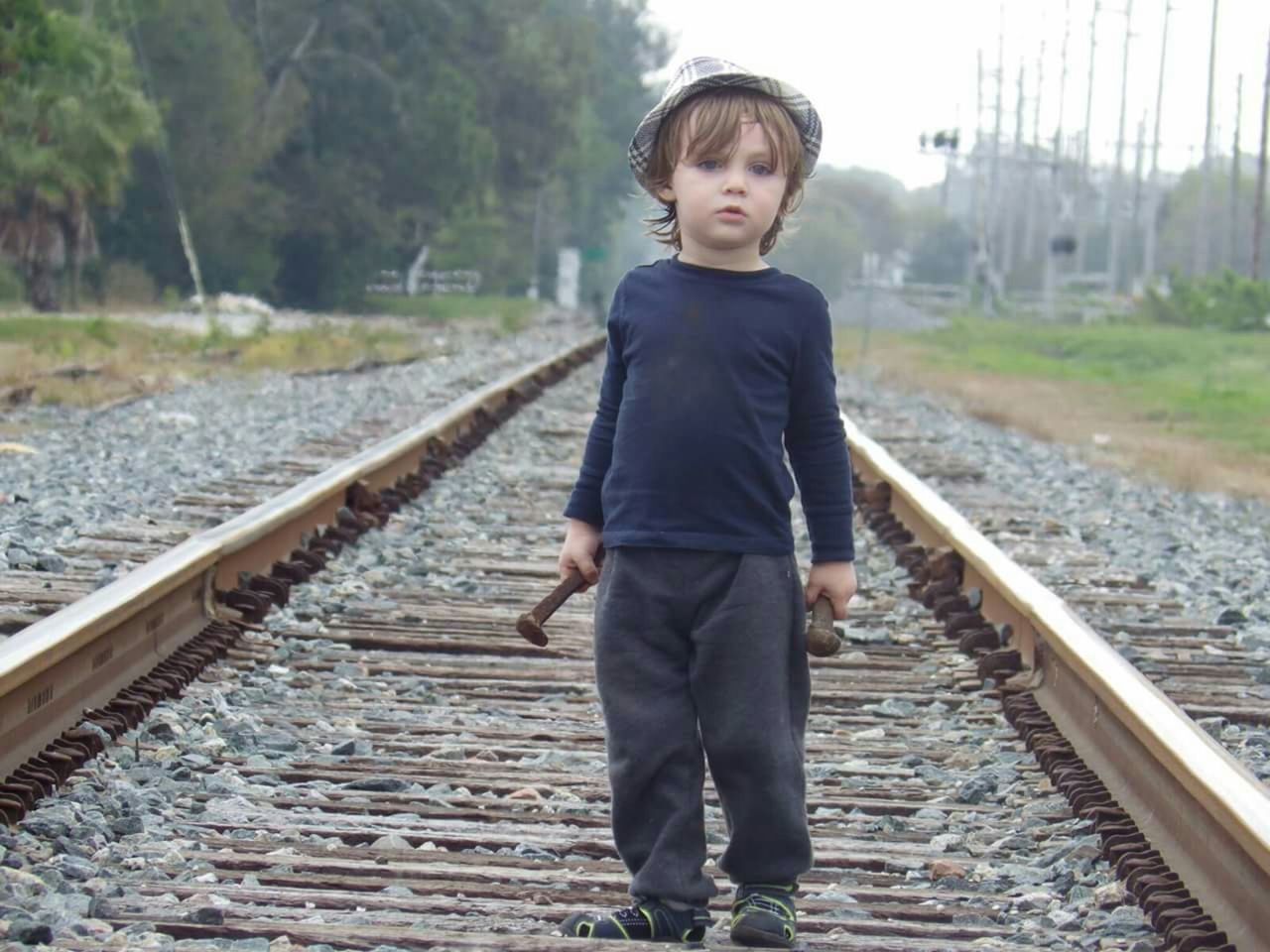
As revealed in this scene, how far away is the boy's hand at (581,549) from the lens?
3.21 metres

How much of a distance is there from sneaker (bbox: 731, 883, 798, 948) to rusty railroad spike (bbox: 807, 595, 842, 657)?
15.0 inches

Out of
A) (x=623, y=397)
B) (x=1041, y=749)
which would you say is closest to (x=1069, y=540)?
(x=1041, y=749)

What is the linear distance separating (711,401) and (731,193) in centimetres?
31

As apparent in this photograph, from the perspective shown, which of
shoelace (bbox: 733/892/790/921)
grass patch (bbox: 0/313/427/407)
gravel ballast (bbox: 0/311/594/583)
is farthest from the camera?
grass patch (bbox: 0/313/427/407)

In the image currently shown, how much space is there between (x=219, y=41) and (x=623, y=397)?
41573 mm

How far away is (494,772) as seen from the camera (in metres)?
4.23

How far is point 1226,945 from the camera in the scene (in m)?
2.95

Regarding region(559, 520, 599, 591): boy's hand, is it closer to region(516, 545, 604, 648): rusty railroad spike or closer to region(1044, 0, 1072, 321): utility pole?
region(516, 545, 604, 648): rusty railroad spike

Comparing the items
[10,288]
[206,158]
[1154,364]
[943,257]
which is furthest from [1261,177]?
Answer: [943,257]

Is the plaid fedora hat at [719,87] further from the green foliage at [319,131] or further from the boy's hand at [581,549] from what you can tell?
the green foliage at [319,131]

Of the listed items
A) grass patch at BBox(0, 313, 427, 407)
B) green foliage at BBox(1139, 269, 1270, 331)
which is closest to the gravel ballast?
grass patch at BBox(0, 313, 427, 407)

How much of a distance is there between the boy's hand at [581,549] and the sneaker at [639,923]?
0.52 meters

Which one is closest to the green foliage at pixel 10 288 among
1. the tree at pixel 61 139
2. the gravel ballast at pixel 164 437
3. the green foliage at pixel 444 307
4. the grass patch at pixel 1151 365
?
the tree at pixel 61 139

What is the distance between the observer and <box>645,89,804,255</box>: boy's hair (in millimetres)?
2973
